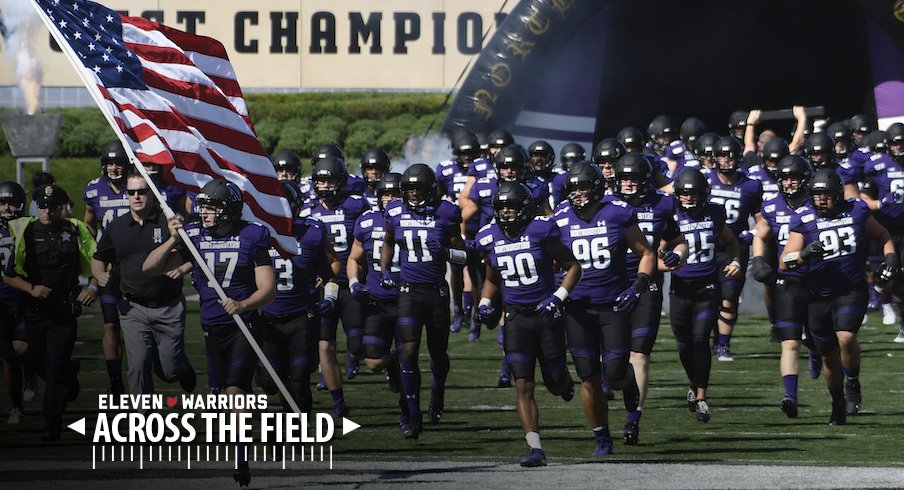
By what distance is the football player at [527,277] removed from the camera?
12.5 m

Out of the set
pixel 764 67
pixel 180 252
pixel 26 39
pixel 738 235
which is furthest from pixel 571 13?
pixel 26 39

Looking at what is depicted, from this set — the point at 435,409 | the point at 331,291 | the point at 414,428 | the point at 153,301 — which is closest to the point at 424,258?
the point at 331,291

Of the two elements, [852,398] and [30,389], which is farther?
[30,389]

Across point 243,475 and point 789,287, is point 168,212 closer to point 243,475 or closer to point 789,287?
point 243,475

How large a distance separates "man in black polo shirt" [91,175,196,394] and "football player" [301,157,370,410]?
73.2 inches

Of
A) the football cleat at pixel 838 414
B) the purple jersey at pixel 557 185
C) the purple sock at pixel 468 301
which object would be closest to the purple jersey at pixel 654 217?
the football cleat at pixel 838 414

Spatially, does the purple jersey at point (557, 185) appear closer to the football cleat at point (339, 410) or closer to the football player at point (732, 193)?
the football player at point (732, 193)

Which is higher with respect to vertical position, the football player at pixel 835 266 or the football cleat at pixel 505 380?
the football player at pixel 835 266

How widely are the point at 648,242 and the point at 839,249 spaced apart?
4.72 ft

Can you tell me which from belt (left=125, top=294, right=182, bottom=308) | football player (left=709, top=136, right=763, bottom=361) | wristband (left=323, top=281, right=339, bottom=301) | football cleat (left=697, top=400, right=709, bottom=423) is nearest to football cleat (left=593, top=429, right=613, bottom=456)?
football cleat (left=697, top=400, right=709, bottom=423)

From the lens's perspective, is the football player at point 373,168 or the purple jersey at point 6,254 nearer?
the purple jersey at point 6,254

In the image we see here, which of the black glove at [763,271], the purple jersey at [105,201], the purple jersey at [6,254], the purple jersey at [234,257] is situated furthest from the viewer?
the purple jersey at [105,201]

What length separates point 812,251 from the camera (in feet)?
46.2

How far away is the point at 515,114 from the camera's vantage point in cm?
2498
